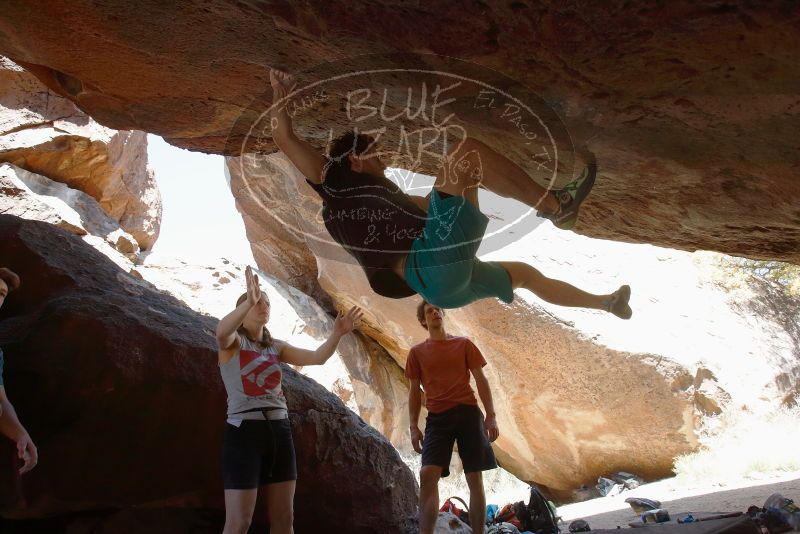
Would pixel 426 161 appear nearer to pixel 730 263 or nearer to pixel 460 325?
pixel 460 325

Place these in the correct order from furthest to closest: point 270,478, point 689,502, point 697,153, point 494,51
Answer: point 689,502 < point 270,478 < point 697,153 < point 494,51

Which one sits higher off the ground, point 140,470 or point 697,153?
point 697,153

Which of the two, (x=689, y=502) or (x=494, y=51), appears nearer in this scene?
(x=494, y=51)

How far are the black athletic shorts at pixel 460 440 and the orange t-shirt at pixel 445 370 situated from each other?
0.21 feet

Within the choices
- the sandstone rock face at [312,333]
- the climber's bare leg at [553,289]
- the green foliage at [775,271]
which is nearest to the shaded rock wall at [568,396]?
the sandstone rock face at [312,333]

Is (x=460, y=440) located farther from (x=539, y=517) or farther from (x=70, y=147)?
(x=70, y=147)

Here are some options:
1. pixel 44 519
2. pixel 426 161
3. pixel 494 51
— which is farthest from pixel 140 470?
pixel 494 51

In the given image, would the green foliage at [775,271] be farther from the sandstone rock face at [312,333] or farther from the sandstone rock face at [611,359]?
the sandstone rock face at [312,333]

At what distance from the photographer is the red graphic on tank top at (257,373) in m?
3.34

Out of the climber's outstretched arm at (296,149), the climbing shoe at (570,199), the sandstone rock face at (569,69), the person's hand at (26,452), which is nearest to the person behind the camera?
the sandstone rock face at (569,69)

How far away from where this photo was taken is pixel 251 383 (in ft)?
11.0

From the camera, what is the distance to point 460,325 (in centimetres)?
1077

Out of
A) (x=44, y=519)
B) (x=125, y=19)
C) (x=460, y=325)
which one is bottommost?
(x=44, y=519)

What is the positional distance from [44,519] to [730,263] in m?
11.2
